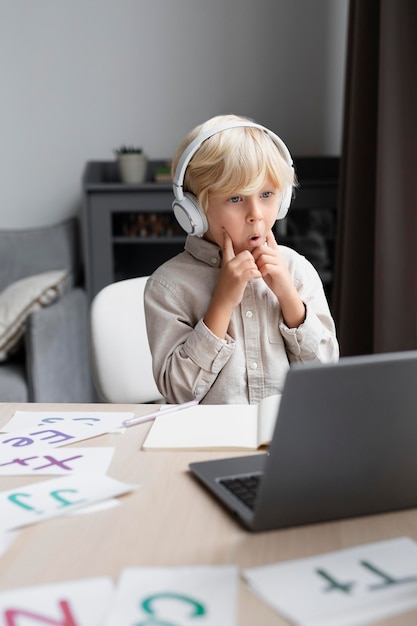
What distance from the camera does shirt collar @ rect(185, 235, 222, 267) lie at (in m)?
1.30

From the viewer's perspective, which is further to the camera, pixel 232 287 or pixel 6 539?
pixel 232 287

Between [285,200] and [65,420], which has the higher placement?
[285,200]

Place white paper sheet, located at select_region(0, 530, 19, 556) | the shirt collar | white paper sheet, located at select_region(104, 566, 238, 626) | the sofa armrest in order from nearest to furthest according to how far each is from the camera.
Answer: white paper sheet, located at select_region(104, 566, 238, 626)
white paper sheet, located at select_region(0, 530, 19, 556)
the shirt collar
the sofa armrest

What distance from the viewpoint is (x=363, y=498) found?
745mm

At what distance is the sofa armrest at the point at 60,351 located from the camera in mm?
2410

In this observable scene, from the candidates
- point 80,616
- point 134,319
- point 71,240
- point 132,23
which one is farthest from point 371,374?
point 132,23

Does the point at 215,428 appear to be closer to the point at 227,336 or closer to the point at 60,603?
the point at 227,336

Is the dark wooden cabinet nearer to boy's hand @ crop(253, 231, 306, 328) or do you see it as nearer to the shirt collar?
the shirt collar

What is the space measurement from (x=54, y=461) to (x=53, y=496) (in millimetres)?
113

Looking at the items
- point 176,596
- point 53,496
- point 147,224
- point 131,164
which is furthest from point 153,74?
point 176,596

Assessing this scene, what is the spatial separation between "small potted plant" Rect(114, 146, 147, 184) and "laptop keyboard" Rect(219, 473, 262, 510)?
2200 millimetres

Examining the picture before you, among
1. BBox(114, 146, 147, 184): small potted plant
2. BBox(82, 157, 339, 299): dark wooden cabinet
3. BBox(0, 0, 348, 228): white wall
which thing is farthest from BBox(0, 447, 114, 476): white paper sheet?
BBox(0, 0, 348, 228): white wall

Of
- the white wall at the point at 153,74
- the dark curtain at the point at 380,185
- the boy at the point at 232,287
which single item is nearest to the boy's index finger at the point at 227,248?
the boy at the point at 232,287

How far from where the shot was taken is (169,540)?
2.33ft
